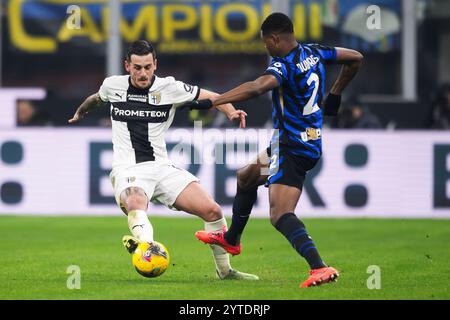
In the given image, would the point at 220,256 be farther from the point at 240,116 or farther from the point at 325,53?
the point at 325,53

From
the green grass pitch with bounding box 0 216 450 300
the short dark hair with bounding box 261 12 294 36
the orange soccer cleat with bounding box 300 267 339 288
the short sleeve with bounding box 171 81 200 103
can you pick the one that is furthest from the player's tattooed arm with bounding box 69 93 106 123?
the orange soccer cleat with bounding box 300 267 339 288

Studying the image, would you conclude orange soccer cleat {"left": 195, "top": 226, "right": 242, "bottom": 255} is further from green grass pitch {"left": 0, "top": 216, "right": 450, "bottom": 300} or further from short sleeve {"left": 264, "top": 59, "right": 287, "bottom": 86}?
short sleeve {"left": 264, "top": 59, "right": 287, "bottom": 86}

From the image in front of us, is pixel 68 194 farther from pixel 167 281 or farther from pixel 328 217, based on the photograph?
pixel 167 281

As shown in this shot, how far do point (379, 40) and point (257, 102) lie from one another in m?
4.21

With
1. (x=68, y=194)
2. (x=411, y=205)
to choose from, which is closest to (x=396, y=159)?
(x=411, y=205)

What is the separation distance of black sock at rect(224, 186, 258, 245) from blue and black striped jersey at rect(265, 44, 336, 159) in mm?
723

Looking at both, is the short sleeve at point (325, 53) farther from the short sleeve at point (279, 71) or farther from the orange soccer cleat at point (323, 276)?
the orange soccer cleat at point (323, 276)

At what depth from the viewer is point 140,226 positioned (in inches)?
358

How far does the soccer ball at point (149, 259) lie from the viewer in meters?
8.80

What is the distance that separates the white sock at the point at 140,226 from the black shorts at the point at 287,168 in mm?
993

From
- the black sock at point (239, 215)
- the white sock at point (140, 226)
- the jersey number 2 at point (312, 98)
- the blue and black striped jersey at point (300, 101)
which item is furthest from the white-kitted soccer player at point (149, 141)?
the jersey number 2 at point (312, 98)

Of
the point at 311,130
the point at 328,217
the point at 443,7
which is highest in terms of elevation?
the point at 443,7

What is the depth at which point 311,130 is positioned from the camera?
915 cm

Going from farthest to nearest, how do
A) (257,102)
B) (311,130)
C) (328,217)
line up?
(257,102) → (328,217) → (311,130)
